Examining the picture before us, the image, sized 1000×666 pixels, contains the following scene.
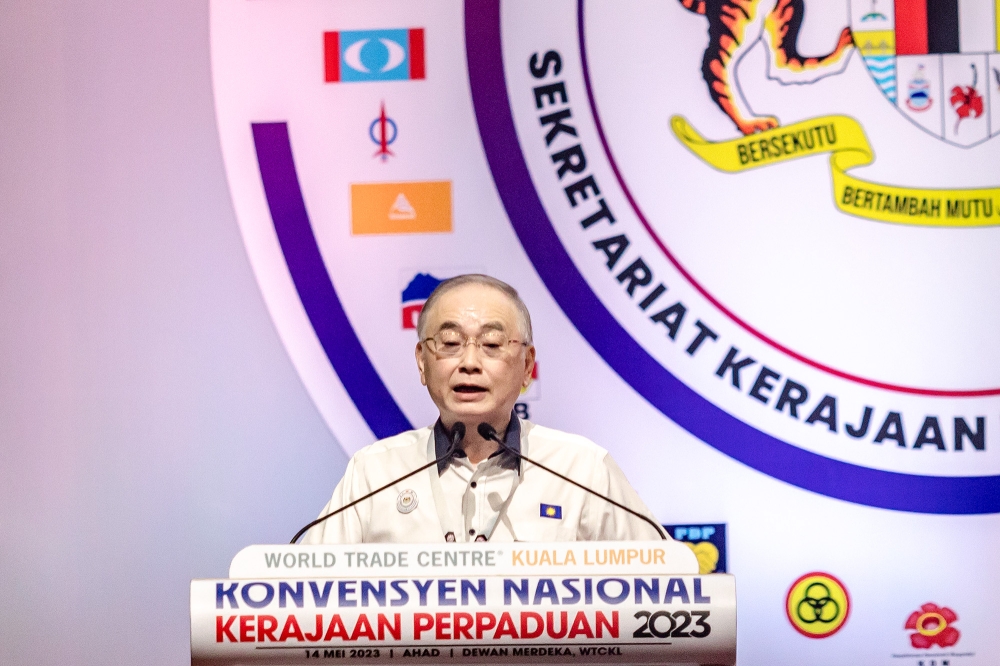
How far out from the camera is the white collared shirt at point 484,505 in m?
2.18

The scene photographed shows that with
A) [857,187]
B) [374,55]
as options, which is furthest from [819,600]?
[374,55]

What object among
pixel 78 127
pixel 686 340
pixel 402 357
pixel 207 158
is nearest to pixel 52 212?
pixel 78 127

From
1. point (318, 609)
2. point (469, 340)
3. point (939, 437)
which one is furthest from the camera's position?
point (939, 437)

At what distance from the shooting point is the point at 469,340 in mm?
2215

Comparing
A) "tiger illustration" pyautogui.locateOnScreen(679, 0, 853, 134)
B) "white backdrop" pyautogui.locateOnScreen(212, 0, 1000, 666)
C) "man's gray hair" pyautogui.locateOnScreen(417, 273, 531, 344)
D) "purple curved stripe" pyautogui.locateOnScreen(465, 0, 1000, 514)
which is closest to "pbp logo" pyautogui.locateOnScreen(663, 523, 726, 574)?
"white backdrop" pyautogui.locateOnScreen(212, 0, 1000, 666)

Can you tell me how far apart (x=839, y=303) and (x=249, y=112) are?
1.76m

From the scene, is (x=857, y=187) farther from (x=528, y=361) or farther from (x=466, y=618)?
(x=466, y=618)

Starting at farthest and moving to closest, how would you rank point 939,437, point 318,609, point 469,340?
point 939,437 < point 469,340 < point 318,609

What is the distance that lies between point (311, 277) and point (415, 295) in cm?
30

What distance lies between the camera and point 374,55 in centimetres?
309

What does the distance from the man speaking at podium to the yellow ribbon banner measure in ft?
3.64

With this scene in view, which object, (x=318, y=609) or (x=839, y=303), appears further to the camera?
→ (x=839, y=303)

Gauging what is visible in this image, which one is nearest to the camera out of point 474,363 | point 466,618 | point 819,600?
point 466,618

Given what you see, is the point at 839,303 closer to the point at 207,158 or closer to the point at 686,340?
the point at 686,340
